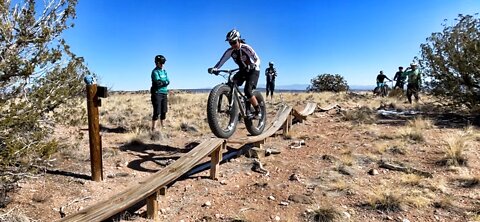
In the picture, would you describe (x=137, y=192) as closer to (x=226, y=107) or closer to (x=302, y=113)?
(x=226, y=107)

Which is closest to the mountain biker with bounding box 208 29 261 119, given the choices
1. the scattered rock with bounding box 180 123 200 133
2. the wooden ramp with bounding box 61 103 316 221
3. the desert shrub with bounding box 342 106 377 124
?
the wooden ramp with bounding box 61 103 316 221

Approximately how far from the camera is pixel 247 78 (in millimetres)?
7441

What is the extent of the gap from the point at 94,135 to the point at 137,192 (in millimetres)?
1838

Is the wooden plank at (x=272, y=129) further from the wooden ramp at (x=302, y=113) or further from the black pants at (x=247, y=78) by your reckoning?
the black pants at (x=247, y=78)

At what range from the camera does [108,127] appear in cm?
1128

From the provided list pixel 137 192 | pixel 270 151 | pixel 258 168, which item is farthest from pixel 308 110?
pixel 137 192

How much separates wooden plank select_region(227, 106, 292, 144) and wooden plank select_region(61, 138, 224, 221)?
32.8 inches

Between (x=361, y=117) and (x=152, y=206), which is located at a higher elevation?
(x=361, y=117)

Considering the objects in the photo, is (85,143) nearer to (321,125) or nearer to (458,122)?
(321,125)

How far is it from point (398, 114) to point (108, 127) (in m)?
9.14

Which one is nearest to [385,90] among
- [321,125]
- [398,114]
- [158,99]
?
[398,114]

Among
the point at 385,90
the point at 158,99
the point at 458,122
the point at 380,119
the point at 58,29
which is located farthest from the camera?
the point at 385,90

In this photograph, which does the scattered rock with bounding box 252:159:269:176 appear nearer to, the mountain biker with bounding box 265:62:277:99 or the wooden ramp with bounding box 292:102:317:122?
the wooden ramp with bounding box 292:102:317:122

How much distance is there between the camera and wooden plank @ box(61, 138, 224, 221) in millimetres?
4422
